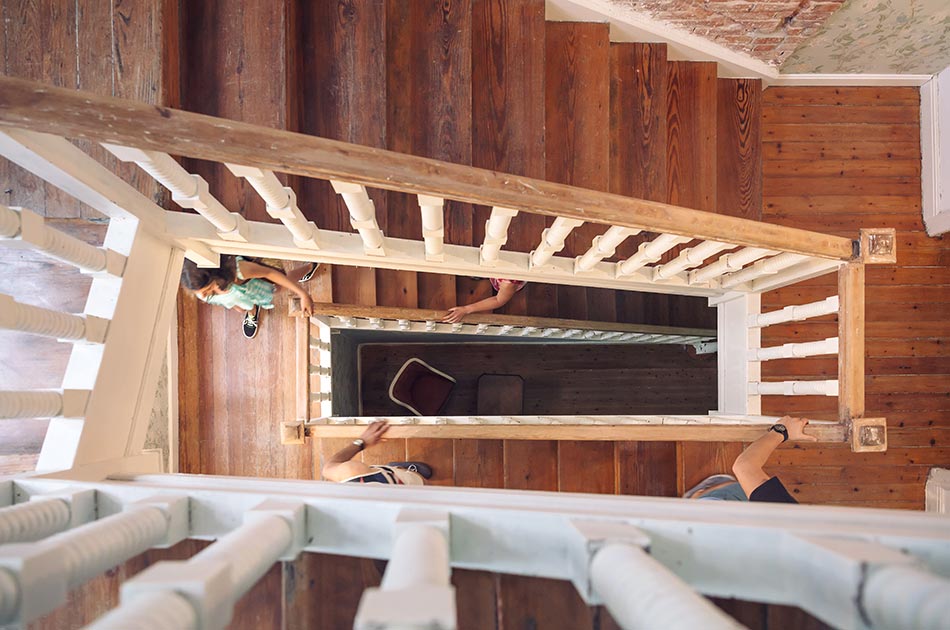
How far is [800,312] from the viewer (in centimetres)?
176

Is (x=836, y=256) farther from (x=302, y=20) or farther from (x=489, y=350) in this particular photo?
(x=489, y=350)

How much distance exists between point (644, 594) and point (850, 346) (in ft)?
5.11

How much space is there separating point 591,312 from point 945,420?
220 cm

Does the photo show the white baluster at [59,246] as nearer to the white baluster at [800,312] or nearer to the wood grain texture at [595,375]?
the white baluster at [800,312]

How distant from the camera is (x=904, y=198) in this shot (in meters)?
3.13

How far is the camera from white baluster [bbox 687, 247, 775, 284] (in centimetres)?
158

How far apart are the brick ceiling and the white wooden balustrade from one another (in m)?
2.48

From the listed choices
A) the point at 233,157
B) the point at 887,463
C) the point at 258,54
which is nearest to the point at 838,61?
the point at 887,463

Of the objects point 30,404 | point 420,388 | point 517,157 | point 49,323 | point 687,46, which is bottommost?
point 420,388

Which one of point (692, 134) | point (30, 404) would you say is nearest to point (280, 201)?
point (30, 404)

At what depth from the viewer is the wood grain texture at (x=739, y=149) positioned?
288cm

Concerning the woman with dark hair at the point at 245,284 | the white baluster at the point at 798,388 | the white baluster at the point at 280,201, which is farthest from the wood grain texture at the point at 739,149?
the white baluster at the point at 280,201

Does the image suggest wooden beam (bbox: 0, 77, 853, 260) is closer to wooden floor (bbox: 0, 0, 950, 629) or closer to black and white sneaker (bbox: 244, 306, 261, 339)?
wooden floor (bbox: 0, 0, 950, 629)

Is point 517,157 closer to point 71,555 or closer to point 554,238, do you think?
point 554,238
